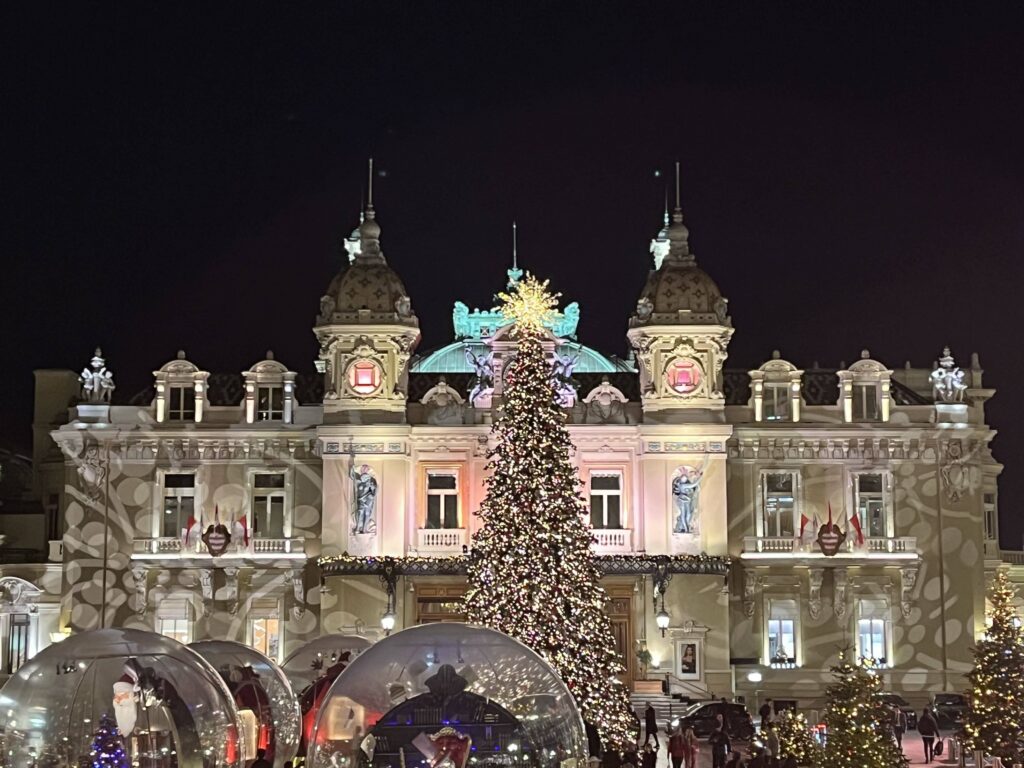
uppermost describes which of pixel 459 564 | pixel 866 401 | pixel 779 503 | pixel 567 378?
pixel 567 378

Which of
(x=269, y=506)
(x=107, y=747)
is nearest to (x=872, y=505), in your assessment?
(x=269, y=506)

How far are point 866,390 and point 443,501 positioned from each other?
1325 cm

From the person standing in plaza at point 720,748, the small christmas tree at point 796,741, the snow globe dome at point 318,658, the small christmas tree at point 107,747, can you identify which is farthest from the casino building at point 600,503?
the small christmas tree at point 107,747

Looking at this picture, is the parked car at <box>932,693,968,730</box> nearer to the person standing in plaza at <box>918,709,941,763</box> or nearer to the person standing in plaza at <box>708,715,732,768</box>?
the person standing in plaza at <box>918,709,941,763</box>

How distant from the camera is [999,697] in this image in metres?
30.0

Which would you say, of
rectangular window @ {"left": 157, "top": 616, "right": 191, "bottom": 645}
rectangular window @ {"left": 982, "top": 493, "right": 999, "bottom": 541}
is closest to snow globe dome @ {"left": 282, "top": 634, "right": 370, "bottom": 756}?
rectangular window @ {"left": 157, "top": 616, "right": 191, "bottom": 645}

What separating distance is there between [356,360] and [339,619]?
7.64 m

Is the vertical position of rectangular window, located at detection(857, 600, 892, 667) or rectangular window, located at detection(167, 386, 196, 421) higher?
rectangular window, located at detection(167, 386, 196, 421)

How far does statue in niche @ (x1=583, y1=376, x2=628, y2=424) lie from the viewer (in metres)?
49.2

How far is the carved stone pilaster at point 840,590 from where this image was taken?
48.9 meters

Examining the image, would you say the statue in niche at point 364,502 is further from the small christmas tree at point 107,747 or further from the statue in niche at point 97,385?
the small christmas tree at point 107,747

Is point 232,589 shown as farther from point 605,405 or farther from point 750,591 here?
point 750,591

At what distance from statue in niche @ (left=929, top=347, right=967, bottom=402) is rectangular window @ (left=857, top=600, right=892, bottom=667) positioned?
654 cm

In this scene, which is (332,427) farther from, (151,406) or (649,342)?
(649,342)
